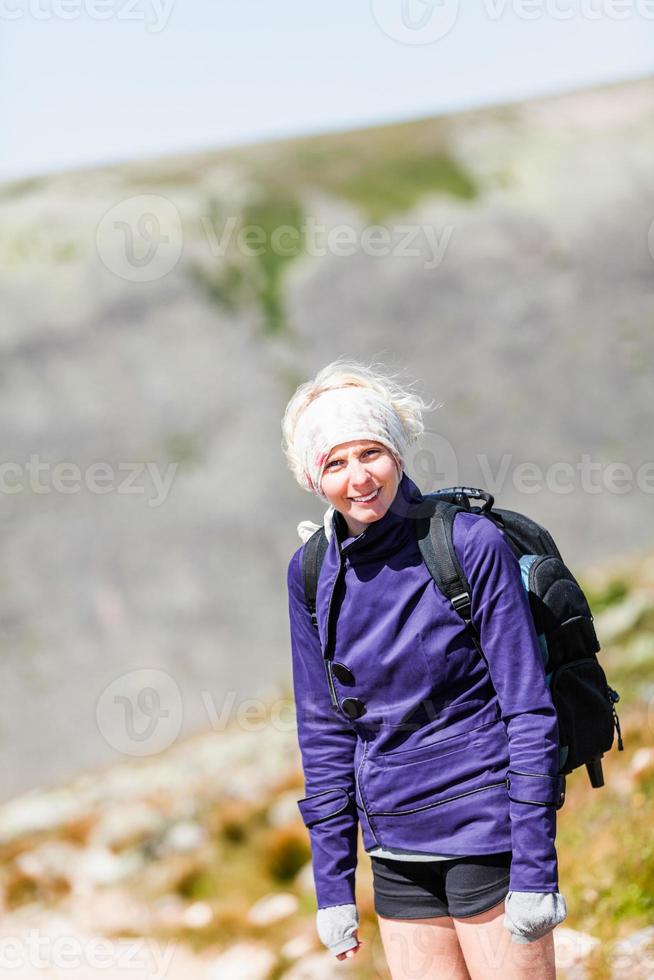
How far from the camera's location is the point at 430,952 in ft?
11.5

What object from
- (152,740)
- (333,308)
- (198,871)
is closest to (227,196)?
(333,308)

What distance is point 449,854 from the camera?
3.38 m

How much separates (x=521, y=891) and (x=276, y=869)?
5.10 m

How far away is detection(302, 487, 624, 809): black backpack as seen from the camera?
3.33m

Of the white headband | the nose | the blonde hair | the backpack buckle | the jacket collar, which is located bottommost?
the backpack buckle

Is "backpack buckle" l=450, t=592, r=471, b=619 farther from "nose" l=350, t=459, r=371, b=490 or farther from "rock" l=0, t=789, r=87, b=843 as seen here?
"rock" l=0, t=789, r=87, b=843

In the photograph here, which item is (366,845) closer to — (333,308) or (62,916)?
(62,916)

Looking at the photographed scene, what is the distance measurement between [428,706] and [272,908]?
457cm

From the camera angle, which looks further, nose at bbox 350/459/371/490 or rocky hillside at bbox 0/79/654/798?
rocky hillside at bbox 0/79/654/798

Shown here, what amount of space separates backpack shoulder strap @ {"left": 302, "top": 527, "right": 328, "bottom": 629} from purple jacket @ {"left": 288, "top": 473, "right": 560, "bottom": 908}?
0.03m
